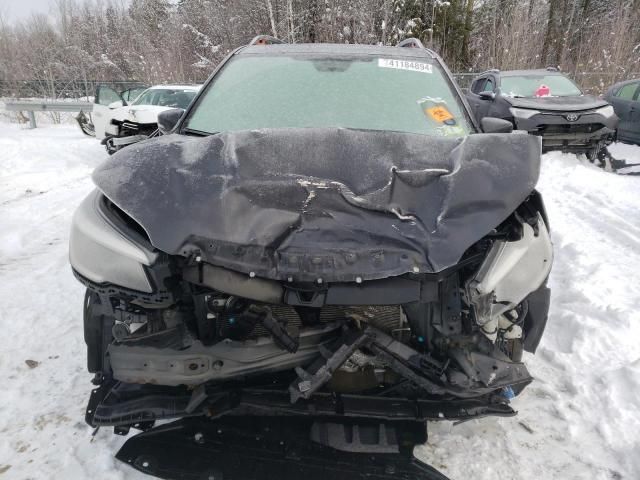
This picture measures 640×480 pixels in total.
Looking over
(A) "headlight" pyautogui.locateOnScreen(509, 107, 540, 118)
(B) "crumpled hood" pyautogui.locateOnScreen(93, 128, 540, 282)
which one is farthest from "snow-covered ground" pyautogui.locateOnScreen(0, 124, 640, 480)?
(A) "headlight" pyautogui.locateOnScreen(509, 107, 540, 118)

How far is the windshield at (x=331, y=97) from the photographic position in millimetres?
2832

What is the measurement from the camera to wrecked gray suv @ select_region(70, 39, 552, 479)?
68.6 inches

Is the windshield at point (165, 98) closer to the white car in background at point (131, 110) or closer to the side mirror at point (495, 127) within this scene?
the white car in background at point (131, 110)

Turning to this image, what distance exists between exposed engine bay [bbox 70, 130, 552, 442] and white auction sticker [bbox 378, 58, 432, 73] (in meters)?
1.46

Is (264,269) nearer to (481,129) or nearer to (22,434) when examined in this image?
(22,434)

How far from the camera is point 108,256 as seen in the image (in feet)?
5.88

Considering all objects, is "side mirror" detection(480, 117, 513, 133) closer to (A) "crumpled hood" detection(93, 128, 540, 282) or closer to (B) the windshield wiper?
(A) "crumpled hood" detection(93, 128, 540, 282)

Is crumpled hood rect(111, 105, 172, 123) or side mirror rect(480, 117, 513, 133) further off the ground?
side mirror rect(480, 117, 513, 133)

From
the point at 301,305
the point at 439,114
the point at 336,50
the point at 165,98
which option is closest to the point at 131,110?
the point at 165,98

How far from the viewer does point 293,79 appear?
10.3ft

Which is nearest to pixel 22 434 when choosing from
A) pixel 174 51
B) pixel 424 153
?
pixel 424 153

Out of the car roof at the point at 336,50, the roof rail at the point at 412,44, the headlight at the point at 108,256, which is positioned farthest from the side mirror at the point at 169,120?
the roof rail at the point at 412,44

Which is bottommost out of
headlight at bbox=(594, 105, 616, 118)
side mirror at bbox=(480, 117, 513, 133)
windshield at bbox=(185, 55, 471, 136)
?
headlight at bbox=(594, 105, 616, 118)

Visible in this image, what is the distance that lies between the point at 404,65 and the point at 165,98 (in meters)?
9.19
